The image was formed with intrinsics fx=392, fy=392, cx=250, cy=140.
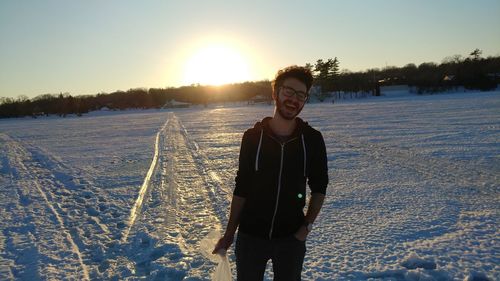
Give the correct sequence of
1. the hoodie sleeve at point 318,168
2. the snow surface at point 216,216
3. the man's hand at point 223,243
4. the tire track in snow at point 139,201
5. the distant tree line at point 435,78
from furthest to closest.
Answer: the distant tree line at point 435,78, the tire track in snow at point 139,201, the snow surface at point 216,216, the man's hand at point 223,243, the hoodie sleeve at point 318,168

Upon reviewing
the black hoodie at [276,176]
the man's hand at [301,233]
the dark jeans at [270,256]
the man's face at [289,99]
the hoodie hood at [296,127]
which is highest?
the man's face at [289,99]

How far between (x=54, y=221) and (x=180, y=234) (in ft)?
7.10

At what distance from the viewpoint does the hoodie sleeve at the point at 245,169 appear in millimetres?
2441

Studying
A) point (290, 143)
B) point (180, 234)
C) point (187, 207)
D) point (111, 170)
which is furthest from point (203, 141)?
point (290, 143)

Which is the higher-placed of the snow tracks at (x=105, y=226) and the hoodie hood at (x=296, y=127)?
the hoodie hood at (x=296, y=127)

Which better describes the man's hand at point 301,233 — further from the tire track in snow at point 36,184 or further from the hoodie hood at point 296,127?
the tire track in snow at point 36,184

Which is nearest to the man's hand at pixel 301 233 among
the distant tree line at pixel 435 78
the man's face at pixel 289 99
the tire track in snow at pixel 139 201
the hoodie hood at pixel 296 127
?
the hoodie hood at pixel 296 127

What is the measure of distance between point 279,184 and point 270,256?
48cm

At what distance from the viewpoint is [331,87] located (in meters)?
77.9

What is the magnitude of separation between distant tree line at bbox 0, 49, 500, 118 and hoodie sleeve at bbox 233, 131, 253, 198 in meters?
56.1

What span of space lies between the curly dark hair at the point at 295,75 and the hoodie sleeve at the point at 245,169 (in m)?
0.37

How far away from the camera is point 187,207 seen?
6.50 metres

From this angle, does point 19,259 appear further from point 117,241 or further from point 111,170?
point 111,170

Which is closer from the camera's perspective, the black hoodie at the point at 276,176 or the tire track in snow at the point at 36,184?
the black hoodie at the point at 276,176
